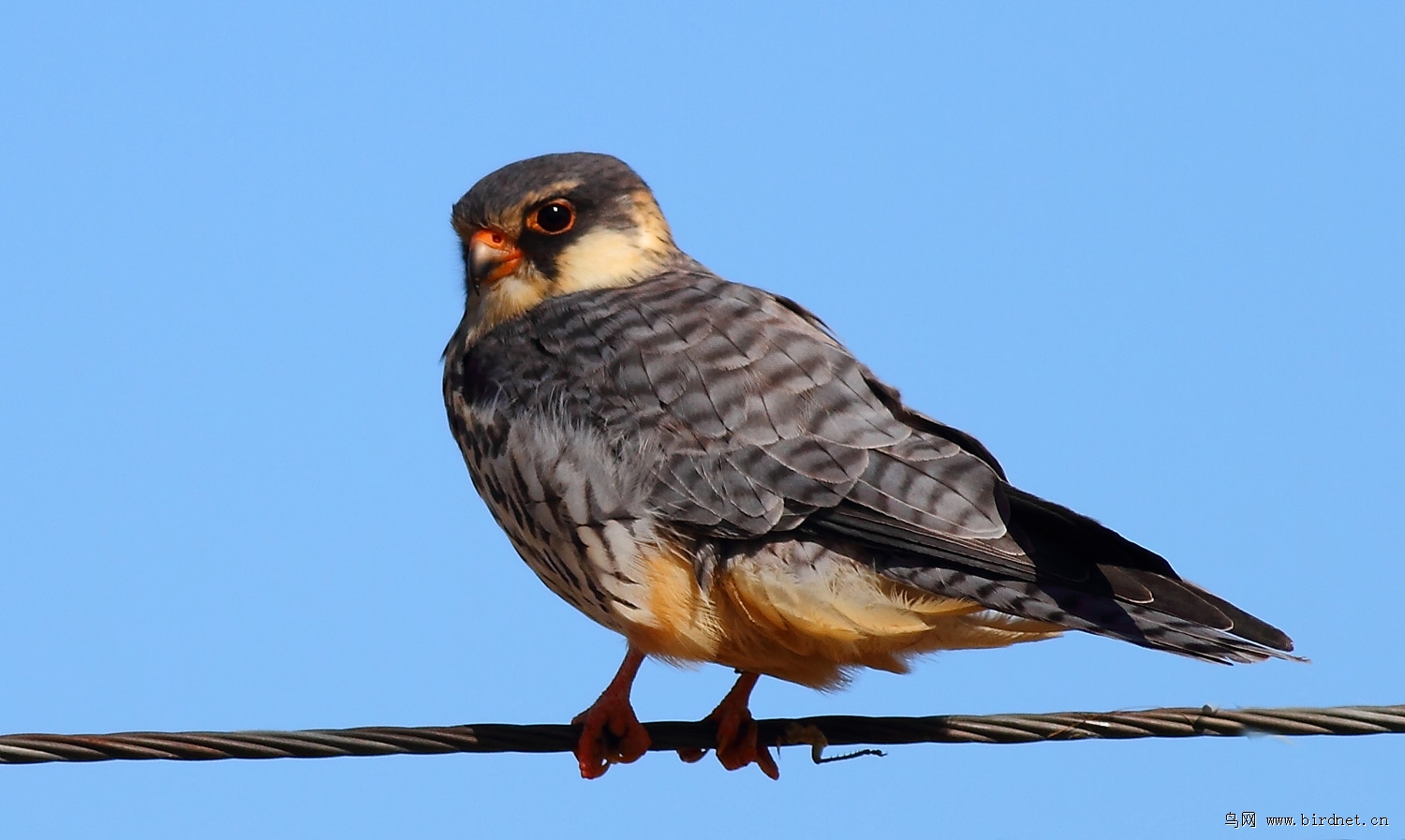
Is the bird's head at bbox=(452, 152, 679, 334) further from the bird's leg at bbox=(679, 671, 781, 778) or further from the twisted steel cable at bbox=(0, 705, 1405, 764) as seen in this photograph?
the twisted steel cable at bbox=(0, 705, 1405, 764)

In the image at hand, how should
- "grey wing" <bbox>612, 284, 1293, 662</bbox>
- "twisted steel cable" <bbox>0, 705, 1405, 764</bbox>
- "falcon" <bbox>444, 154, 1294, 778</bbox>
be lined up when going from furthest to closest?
1. "falcon" <bbox>444, 154, 1294, 778</bbox>
2. "grey wing" <bbox>612, 284, 1293, 662</bbox>
3. "twisted steel cable" <bbox>0, 705, 1405, 764</bbox>

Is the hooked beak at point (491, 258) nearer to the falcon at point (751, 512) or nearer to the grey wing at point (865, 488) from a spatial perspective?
the falcon at point (751, 512)

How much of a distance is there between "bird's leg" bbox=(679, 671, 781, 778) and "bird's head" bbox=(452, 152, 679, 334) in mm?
1325

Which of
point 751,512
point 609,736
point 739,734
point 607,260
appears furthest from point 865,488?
point 607,260

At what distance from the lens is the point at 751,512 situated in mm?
4023

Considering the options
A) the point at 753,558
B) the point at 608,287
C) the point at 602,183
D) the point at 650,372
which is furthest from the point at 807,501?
the point at 602,183

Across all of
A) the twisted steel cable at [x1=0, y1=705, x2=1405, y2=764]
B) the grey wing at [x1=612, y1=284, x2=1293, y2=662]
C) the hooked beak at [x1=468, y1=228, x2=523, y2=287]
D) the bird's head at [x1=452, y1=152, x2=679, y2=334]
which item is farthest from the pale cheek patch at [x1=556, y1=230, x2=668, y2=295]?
the twisted steel cable at [x1=0, y1=705, x2=1405, y2=764]

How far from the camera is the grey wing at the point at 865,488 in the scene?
11.9ft

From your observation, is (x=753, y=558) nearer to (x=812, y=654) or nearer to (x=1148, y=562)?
(x=812, y=654)

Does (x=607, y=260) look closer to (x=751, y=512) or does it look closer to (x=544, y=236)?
(x=544, y=236)

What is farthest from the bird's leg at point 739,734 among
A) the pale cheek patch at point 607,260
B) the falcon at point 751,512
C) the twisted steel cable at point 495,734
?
the pale cheek patch at point 607,260

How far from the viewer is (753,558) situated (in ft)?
13.3

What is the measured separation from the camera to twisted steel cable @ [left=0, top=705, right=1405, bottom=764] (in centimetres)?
312

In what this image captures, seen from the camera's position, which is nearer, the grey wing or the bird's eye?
the grey wing
